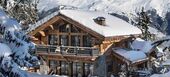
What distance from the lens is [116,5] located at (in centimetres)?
16712

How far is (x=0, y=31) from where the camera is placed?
12.8 metres

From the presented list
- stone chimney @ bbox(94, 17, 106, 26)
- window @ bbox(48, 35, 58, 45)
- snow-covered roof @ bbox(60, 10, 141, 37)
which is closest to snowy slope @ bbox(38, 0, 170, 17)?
snow-covered roof @ bbox(60, 10, 141, 37)

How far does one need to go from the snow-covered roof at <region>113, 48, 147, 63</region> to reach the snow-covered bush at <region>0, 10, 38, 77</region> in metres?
26.9

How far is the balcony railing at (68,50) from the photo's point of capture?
3919 cm

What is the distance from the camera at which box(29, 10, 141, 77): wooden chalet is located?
39.8 m

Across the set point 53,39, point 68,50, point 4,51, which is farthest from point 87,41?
point 4,51

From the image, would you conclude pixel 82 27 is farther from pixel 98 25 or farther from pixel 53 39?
pixel 53 39

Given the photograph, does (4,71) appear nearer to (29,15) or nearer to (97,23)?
(97,23)

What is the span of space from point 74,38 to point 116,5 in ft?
416

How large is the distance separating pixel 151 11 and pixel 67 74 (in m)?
104

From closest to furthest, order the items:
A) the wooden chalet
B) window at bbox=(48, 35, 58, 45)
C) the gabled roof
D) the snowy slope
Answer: the wooden chalet
the gabled roof
window at bbox=(48, 35, 58, 45)
the snowy slope

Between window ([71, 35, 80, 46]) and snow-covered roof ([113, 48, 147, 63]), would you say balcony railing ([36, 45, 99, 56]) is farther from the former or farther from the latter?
snow-covered roof ([113, 48, 147, 63])

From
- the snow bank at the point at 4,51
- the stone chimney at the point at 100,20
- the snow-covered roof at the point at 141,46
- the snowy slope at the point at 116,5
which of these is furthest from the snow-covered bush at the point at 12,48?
the snowy slope at the point at 116,5

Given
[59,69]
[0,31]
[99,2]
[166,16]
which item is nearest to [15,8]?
[59,69]
